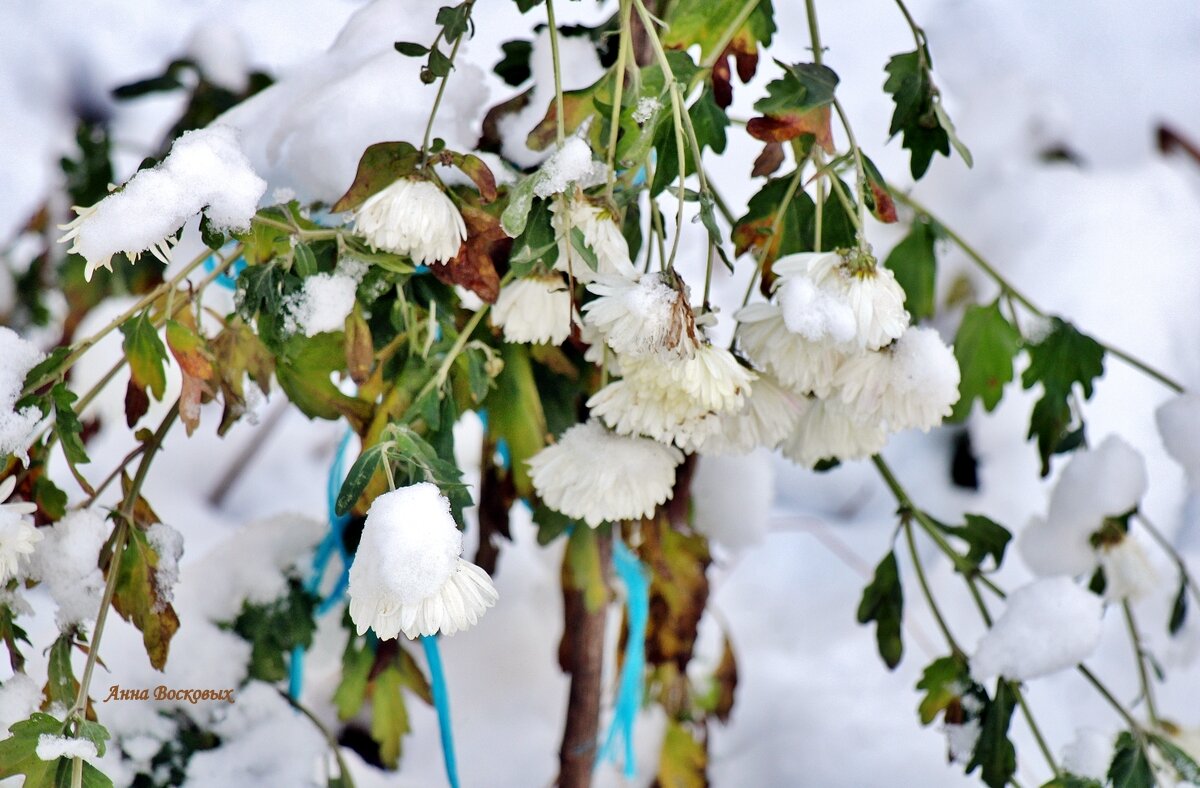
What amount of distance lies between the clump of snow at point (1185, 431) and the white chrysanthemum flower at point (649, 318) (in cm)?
38

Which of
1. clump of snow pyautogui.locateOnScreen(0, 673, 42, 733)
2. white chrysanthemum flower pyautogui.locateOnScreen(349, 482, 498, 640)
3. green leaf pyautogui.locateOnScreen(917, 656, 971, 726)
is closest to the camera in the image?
white chrysanthemum flower pyautogui.locateOnScreen(349, 482, 498, 640)

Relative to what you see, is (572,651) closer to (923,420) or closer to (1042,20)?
(923,420)

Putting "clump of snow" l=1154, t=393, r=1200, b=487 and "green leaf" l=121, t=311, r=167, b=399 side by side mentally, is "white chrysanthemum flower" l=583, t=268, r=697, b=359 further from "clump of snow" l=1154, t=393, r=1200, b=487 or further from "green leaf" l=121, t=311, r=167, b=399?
"clump of snow" l=1154, t=393, r=1200, b=487

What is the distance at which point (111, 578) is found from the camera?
1.30ft

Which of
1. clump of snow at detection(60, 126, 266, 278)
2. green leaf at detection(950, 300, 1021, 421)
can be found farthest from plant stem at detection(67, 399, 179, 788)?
green leaf at detection(950, 300, 1021, 421)

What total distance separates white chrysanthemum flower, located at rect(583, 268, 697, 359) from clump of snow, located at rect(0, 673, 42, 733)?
289mm

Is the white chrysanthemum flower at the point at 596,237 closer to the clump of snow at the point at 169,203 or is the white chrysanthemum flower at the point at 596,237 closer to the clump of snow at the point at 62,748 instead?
the clump of snow at the point at 169,203

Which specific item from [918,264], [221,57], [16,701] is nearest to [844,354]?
[918,264]

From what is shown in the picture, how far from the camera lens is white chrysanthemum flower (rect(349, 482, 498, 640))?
0.31 metres

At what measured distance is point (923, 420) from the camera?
1.30 feet

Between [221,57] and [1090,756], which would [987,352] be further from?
[221,57]

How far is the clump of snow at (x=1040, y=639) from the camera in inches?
19.8

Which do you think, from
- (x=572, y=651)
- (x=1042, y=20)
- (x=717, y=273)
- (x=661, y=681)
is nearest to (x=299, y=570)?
(x=572, y=651)

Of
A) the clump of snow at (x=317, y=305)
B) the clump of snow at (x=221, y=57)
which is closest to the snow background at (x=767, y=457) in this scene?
the clump of snow at (x=221, y=57)
